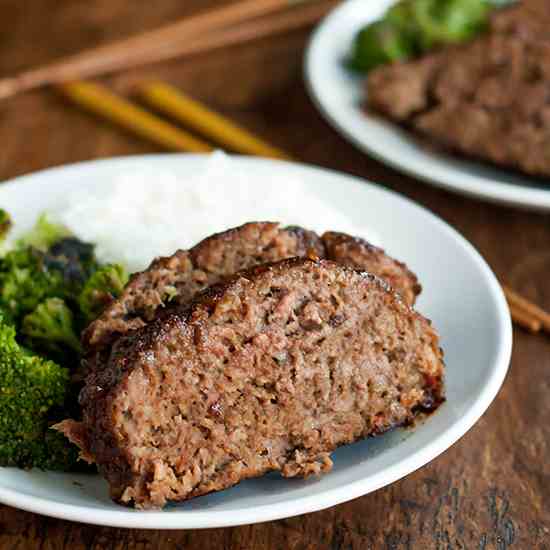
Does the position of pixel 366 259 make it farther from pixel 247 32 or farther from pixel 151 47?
pixel 247 32

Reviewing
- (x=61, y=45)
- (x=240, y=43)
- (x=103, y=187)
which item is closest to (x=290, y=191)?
(x=103, y=187)

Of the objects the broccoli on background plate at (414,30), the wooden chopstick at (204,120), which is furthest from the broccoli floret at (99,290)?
the broccoli on background plate at (414,30)

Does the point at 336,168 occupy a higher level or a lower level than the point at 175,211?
lower

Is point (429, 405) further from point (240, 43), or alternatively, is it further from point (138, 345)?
point (240, 43)

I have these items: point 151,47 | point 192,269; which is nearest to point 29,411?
point 192,269

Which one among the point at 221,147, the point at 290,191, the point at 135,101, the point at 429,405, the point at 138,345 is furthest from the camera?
the point at 135,101
